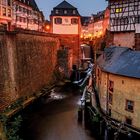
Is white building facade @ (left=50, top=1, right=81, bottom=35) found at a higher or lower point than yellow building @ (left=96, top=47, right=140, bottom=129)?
higher

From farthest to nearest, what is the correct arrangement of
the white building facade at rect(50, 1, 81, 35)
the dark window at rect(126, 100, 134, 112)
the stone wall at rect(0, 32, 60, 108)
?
the white building facade at rect(50, 1, 81, 35), the stone wall at rect(0, 32, 60, 108), the dark window at rect(126, 100, 134, 112)

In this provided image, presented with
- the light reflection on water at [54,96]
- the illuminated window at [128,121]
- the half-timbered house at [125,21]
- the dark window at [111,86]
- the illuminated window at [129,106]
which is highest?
the half-timbered house at [125,21]

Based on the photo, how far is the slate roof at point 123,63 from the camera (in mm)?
20625

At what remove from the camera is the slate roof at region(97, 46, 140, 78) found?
20.6 meters

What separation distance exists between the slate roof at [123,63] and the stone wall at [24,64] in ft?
33.8

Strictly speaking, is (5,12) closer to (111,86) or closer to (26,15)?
(26,15)

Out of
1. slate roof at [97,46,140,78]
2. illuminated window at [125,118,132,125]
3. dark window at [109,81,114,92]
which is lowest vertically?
illuminated window at [125,118,132,125]

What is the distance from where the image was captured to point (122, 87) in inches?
848

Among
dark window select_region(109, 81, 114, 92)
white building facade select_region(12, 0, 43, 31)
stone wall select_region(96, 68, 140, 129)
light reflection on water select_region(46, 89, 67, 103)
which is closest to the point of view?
stone wall select_region(96, 68, 140, 129)

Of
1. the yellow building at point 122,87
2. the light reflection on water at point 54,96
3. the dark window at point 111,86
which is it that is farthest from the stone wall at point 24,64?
the dark window at point 111,86

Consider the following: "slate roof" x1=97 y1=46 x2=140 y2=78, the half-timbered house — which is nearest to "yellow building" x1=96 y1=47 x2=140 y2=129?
"slate roof" x1=97 y1=46 x2=140 y2=78

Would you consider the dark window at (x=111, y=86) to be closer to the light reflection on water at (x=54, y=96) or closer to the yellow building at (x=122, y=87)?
the yellow building at (x=122, y=87)

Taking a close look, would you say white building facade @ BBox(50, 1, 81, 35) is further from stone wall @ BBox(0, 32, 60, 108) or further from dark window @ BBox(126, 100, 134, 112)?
dark window @ BBox(126, 100, 134, 112)

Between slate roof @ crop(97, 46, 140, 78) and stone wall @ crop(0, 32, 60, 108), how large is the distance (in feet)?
33.8
